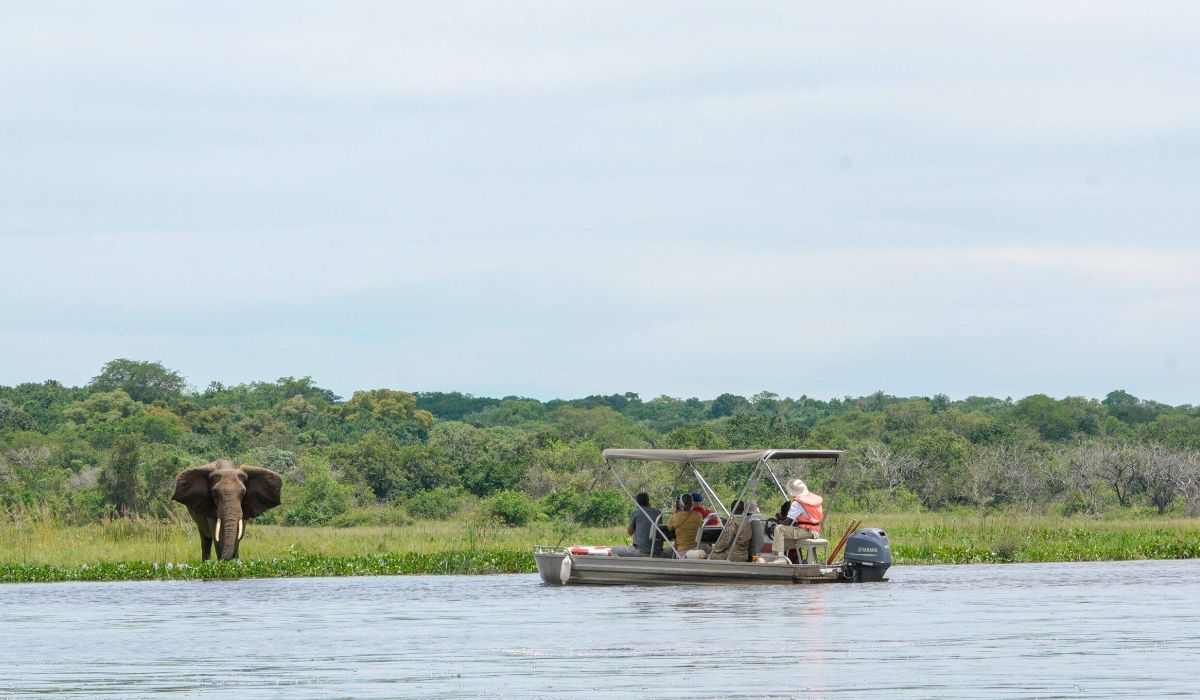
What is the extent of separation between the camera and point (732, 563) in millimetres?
26609

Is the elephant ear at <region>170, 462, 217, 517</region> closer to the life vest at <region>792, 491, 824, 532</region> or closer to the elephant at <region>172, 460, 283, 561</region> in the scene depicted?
the elephant at <region>172, 460, 283, 561</region>

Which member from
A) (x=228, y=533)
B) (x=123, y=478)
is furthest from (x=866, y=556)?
(x=123, y=478)

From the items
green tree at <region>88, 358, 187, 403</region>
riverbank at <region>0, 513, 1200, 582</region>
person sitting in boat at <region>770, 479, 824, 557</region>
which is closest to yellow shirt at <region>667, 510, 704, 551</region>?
person sitting in boat at <region>770, 479, 824, 557</region>

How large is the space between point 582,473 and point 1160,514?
17329 millimetres

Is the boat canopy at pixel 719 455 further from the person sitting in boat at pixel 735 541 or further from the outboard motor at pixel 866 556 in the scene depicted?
the outboard motor at pixel 866 556

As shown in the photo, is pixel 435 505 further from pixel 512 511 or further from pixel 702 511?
pixel 702 511

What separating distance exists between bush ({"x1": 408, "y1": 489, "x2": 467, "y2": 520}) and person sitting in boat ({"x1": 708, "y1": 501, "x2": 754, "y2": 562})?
Result: 24.6m

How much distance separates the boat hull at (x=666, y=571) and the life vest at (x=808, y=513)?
62 cm

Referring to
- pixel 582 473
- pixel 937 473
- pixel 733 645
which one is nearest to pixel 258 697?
pixel 733 645

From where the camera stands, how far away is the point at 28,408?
280 feet

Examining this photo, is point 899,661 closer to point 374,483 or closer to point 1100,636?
point 1100,636

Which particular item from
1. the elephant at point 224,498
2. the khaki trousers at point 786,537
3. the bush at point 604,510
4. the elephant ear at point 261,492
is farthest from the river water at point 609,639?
the bush at point 604,510

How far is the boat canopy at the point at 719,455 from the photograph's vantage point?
87.4ft

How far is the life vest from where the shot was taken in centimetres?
2686
